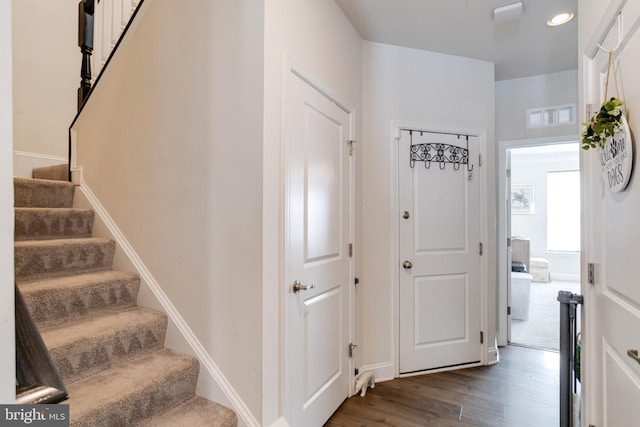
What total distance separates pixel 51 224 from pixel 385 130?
2.55m

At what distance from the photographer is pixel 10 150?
0.63m

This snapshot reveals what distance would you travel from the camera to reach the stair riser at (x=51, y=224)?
195cm

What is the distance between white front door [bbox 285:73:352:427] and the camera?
1.75m

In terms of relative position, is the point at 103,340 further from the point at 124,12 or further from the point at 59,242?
the point at 124,12

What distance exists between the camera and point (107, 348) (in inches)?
62.6

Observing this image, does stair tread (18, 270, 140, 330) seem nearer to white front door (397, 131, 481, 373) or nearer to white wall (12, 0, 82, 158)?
white wall (12, 0, 82, 158)

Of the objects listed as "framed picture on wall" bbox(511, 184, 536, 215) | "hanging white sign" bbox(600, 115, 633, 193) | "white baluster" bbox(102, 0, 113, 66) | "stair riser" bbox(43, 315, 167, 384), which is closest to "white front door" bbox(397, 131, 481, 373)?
"hanging white sign" bbox(600, 115, 633, 193)

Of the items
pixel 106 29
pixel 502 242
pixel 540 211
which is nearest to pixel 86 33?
pixel 106 29

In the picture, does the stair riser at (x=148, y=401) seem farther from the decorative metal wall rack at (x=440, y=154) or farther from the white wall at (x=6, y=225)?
the decorative metal wall rack at (x=440, y=154)

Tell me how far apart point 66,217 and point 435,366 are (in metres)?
3.12

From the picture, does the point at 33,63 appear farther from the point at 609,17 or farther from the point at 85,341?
the point at 609,17

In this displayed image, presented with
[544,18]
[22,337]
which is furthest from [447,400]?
[544,18]

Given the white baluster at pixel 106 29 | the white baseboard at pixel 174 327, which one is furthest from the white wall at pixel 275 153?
the white baluster at pixel 106 29

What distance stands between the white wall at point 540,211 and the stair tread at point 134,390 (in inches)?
276
